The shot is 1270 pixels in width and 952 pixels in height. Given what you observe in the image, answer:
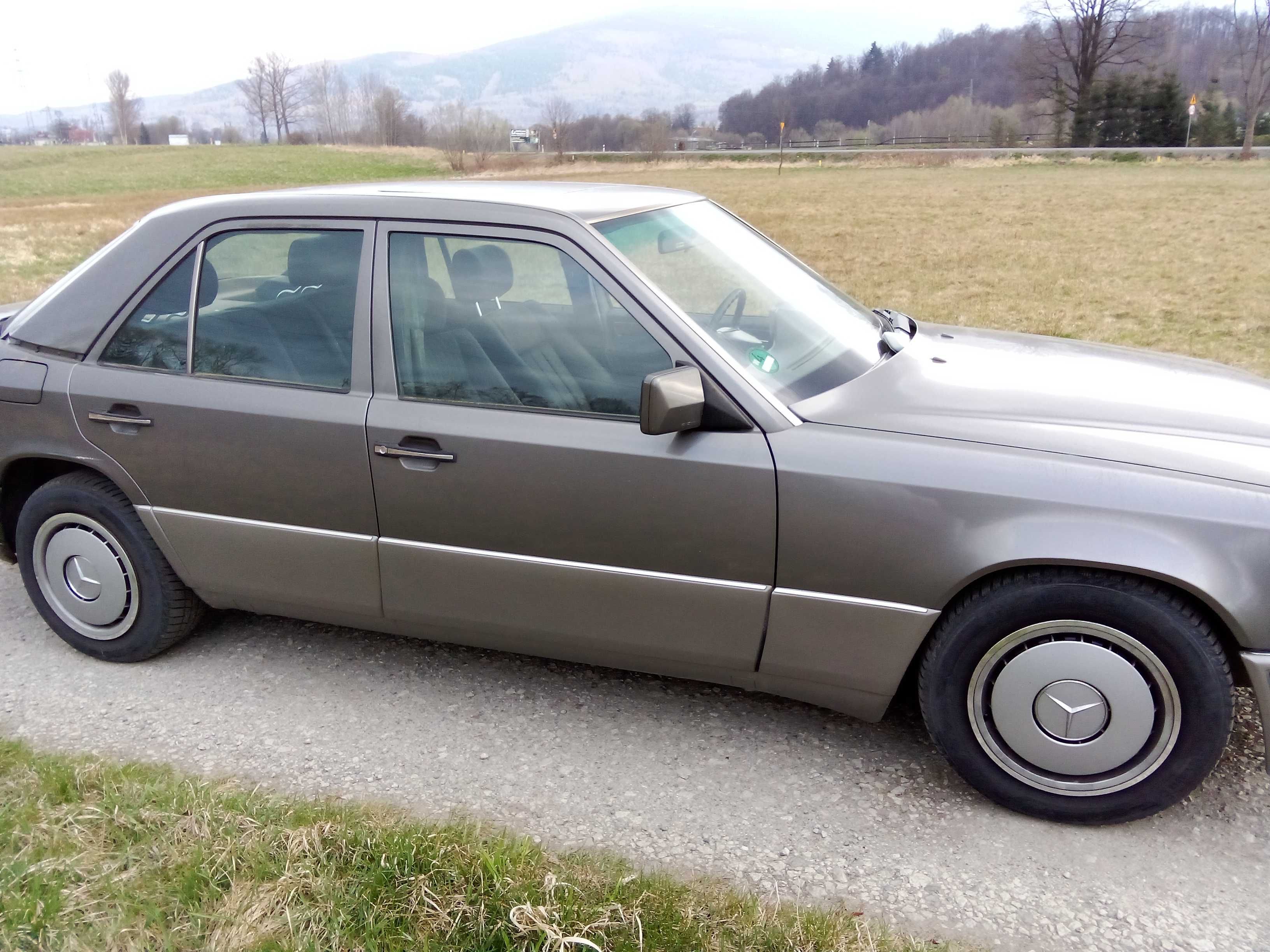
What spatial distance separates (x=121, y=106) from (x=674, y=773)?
13681 centimetres

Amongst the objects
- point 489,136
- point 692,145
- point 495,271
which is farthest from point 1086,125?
point 495,271

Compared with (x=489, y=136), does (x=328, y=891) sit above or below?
below

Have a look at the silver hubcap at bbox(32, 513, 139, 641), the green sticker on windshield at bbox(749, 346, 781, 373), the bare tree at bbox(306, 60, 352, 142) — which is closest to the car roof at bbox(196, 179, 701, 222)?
the green sticker on windshield at bbox(749, 346, 781, 373)

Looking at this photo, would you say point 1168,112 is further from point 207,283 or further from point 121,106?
point 121,106

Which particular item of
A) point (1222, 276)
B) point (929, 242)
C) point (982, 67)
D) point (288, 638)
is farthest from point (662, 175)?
point (982, 67)

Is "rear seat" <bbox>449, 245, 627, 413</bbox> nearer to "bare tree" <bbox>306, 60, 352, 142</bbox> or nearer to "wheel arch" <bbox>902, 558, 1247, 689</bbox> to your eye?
"wheel arch" <bbox>902, 558, 1247, 689</bbox>

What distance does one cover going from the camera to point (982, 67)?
10312 centimetres

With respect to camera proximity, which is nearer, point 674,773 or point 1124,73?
point 674,773

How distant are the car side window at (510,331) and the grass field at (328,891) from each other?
4.01 ft

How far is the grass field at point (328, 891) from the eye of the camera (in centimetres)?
216

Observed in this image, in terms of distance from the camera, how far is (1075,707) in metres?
2.49

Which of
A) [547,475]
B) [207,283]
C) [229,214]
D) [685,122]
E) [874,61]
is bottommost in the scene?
[547,475]

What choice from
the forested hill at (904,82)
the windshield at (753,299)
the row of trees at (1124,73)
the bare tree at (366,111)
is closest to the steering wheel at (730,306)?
the windshield at (753,299)

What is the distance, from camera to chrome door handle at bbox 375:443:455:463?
287 centimetres
